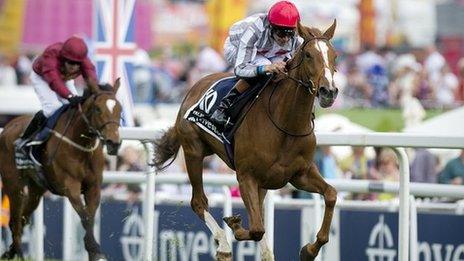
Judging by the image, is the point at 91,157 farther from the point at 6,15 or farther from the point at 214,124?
the point at 6,15

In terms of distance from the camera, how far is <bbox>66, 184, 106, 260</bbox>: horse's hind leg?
9.79 meters

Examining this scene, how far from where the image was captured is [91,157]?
1062 cm

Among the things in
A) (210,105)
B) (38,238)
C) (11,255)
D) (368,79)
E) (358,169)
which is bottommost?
(11,255)

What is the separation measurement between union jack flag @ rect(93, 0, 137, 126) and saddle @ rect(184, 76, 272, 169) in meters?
1.99

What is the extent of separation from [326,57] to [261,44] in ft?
3.18

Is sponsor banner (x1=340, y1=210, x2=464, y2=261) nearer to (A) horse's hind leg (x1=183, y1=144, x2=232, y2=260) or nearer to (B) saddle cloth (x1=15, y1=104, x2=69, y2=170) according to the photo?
(A) horse's hind leg (x1=183, y1=144, x2=232, y2=260)

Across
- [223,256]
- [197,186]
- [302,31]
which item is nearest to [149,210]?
[197,186]

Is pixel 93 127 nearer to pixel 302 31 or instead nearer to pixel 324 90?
pixel 302 31

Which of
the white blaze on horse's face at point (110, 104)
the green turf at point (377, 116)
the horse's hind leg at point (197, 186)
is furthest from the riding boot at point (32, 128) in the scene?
the green turf at point (377, 116)

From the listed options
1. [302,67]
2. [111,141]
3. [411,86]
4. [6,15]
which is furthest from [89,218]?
[6,15]

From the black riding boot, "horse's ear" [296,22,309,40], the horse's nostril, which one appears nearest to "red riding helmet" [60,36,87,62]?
the black riding boot

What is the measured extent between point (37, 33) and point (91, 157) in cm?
1311

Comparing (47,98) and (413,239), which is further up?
(47,98)

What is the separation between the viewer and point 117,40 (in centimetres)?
1107
